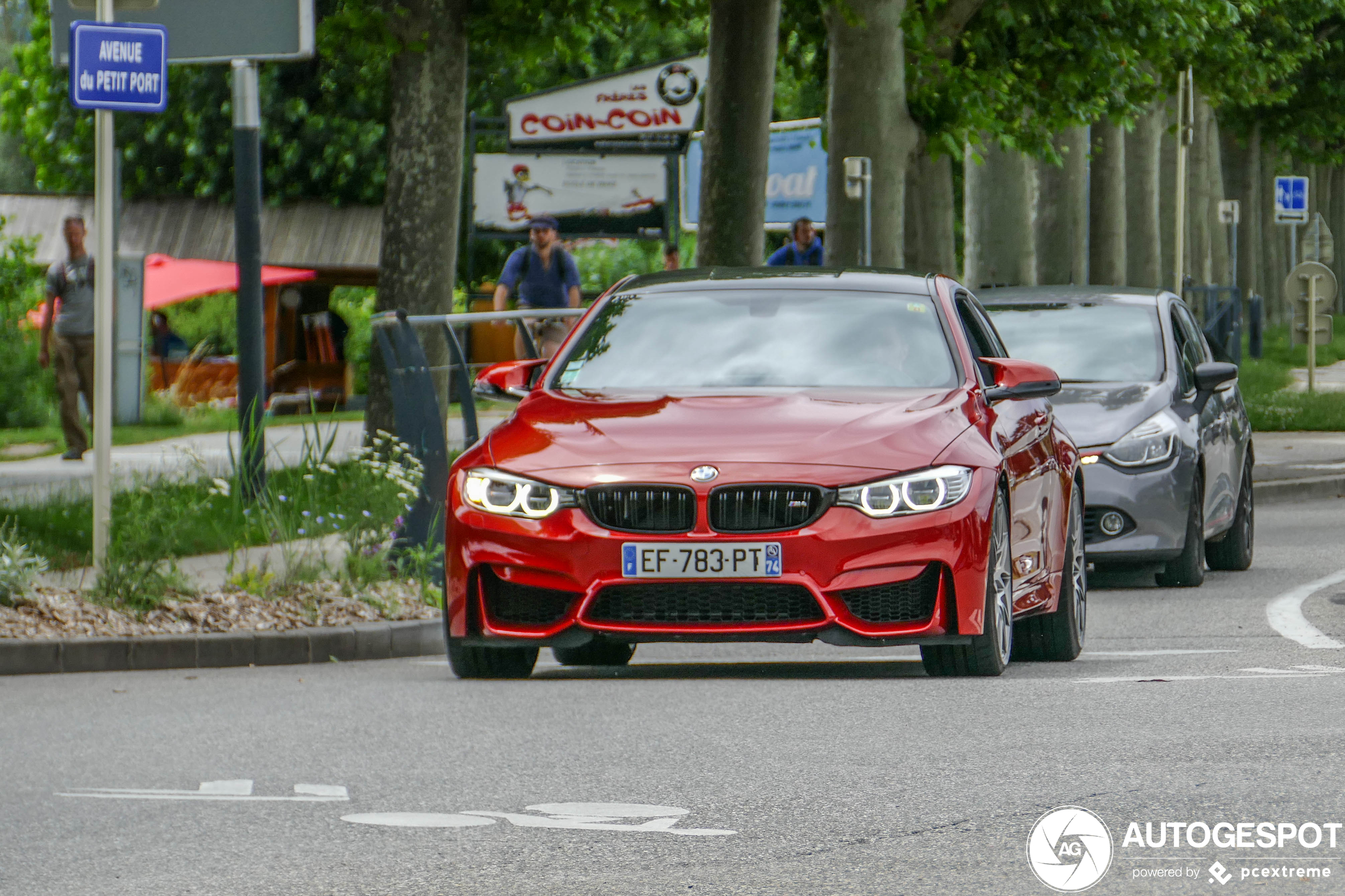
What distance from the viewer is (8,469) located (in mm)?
19062

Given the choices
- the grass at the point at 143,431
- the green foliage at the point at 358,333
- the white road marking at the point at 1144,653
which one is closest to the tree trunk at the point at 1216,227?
the green foliage at the point at 358,333

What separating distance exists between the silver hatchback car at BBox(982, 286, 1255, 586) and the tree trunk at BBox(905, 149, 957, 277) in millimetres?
9415

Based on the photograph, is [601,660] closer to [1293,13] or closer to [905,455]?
[905,455]

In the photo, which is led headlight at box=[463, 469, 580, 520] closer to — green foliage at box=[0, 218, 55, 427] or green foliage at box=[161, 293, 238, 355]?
green foliage at box=[0, 218, 55, 427]

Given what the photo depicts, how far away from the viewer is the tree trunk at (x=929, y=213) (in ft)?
77.4

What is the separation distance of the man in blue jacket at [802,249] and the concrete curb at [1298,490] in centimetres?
461

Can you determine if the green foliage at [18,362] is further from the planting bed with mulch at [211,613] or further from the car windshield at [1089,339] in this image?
the planting bed with mulch at [211,613]

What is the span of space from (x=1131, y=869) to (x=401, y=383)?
6.71m

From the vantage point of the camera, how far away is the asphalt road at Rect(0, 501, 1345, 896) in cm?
533

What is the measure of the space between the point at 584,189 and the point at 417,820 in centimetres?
2843

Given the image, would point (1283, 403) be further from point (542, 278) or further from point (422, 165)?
point (422, 165)

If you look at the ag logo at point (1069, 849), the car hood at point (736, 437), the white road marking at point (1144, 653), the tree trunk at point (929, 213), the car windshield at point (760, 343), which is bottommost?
the white road marking at point (1144, 653)

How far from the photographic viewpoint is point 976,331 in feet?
31.4

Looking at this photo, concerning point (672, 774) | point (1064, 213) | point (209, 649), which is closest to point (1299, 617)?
point (209, 649)
